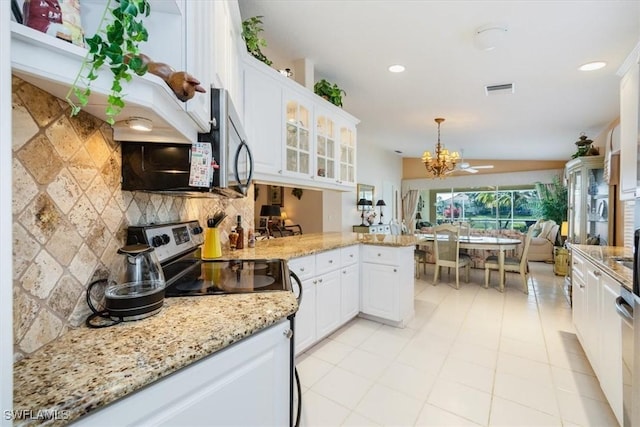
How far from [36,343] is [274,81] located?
7.38 feet

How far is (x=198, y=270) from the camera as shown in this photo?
1.55 meters

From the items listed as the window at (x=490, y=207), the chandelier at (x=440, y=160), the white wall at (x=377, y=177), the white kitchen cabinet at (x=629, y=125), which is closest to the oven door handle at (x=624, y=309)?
the white kitchen cabinet at (x=629, y=125)

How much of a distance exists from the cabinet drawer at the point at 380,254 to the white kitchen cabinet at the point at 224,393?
1.95 meters

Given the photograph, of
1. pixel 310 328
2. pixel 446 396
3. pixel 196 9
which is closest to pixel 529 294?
pixel 446 396

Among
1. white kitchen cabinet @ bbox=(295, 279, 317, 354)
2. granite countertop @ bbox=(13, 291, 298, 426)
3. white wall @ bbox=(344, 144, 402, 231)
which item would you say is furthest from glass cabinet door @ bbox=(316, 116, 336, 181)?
white wall @ bbox=(344, 144, 402, 231)

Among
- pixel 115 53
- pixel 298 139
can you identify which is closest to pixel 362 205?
pixel 298 139

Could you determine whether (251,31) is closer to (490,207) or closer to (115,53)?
(115,53)

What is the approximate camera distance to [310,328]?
2.32m

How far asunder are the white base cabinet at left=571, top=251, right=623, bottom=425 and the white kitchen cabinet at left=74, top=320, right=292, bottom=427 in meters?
1.75

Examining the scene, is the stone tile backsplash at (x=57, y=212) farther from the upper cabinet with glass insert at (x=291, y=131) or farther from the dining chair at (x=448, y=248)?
the dining chair at (x=448, y=248)

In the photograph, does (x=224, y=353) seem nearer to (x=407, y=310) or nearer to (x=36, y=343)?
(x=36, y=343)

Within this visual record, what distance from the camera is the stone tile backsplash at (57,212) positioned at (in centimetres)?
71

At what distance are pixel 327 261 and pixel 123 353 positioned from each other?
1890 mm

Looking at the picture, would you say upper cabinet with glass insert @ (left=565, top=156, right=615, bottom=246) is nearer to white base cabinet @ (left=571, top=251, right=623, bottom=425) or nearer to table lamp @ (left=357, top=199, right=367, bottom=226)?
white base cabinet @ (left=571, top=251, right=623, bottom=425)
